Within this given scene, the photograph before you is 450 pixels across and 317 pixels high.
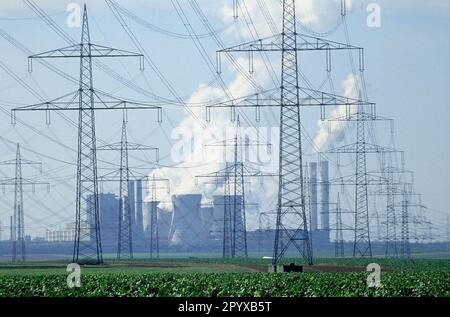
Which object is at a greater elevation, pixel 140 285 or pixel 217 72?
pixel 217 72

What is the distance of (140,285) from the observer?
56.6m
